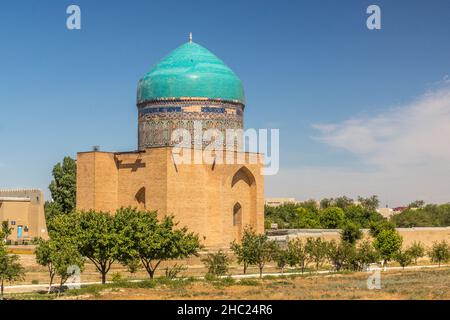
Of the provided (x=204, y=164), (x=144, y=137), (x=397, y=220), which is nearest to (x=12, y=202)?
(x=144, y=137)

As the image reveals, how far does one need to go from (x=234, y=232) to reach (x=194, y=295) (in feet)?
44.1

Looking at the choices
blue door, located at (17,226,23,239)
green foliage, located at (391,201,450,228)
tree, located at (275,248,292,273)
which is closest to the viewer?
tree, located at (275,248,292,273)

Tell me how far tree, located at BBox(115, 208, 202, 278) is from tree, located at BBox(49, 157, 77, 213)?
1344cm

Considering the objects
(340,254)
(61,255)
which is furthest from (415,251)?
(61,255)

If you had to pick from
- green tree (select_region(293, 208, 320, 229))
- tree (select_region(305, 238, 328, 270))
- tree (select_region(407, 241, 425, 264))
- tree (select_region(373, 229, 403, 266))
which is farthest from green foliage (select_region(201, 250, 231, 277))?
green tree (select_region(293, 208, 320, 229))

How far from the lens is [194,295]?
18.8 meters

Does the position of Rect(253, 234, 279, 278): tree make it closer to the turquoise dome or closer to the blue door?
the turquoise dome

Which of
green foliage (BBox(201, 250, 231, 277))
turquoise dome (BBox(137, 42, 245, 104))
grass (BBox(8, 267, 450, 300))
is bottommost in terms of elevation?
grass (BBox(8, 267, 450, 300))

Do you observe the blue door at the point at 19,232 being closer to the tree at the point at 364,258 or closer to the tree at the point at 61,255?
the tree at the point at 61,255

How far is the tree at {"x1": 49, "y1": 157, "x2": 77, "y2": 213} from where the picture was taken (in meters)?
36.2

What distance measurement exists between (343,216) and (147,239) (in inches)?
1040

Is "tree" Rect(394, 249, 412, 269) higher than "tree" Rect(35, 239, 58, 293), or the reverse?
"tree" Rect(35, 239, 58, 293)

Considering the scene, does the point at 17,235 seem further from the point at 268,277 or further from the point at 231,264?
→ the point at 268,277

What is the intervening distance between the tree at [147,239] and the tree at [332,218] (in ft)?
79.8
